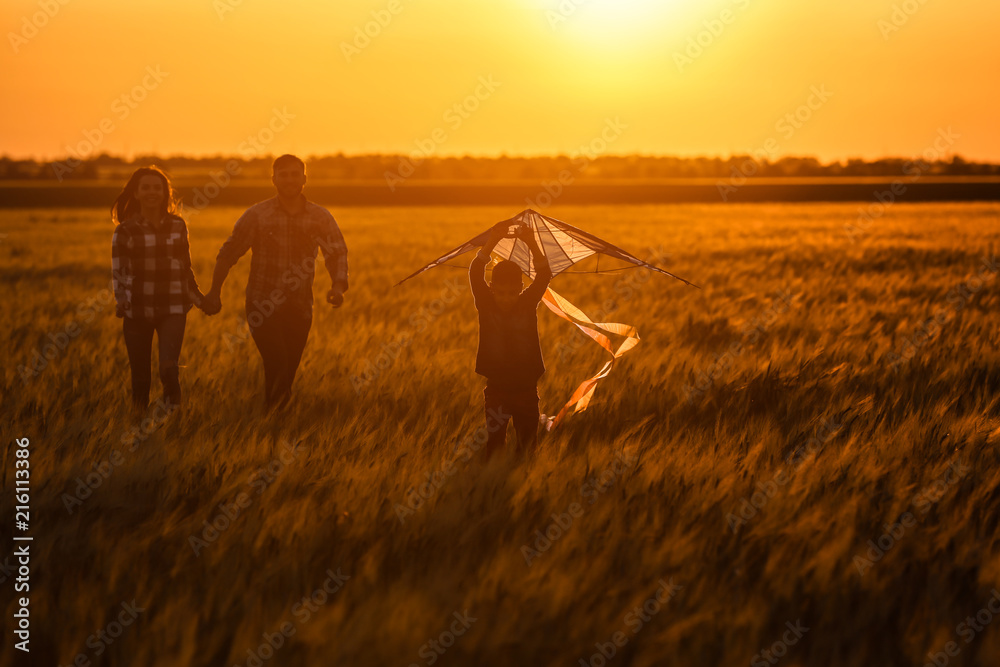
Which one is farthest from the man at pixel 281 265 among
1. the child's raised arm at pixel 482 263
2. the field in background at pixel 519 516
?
the child's raised arm at pixel 482 263

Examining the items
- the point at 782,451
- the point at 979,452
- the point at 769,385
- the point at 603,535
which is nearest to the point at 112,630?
the point at 603,535

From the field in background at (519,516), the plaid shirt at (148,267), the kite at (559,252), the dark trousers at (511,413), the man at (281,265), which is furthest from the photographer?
the man at (281,265)

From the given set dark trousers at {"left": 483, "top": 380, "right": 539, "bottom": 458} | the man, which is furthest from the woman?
dark trousers at {"left": 483, "top": 380, "right": 539, "bottom": 458}

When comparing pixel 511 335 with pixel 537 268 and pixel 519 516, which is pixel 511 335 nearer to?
pixel 537 268

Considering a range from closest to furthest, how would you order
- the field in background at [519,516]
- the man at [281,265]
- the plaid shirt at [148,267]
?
the field in background at [519,516], the plaid shirt at [148,267], the man at [281,265]

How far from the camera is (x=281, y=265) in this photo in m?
6.23

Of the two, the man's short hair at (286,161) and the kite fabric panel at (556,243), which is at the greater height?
the man's short hair at (286,161)

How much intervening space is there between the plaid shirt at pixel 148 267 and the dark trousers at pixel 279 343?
518 mm

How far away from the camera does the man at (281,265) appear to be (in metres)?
6.17

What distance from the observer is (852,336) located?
29.6 feet

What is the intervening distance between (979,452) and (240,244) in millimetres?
4513

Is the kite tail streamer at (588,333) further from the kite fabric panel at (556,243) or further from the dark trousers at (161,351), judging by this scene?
the dark trousers at (161,351)

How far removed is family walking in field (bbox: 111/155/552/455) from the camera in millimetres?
5152

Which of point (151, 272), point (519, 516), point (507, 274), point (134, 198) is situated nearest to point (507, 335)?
Result: point (507, 274)
